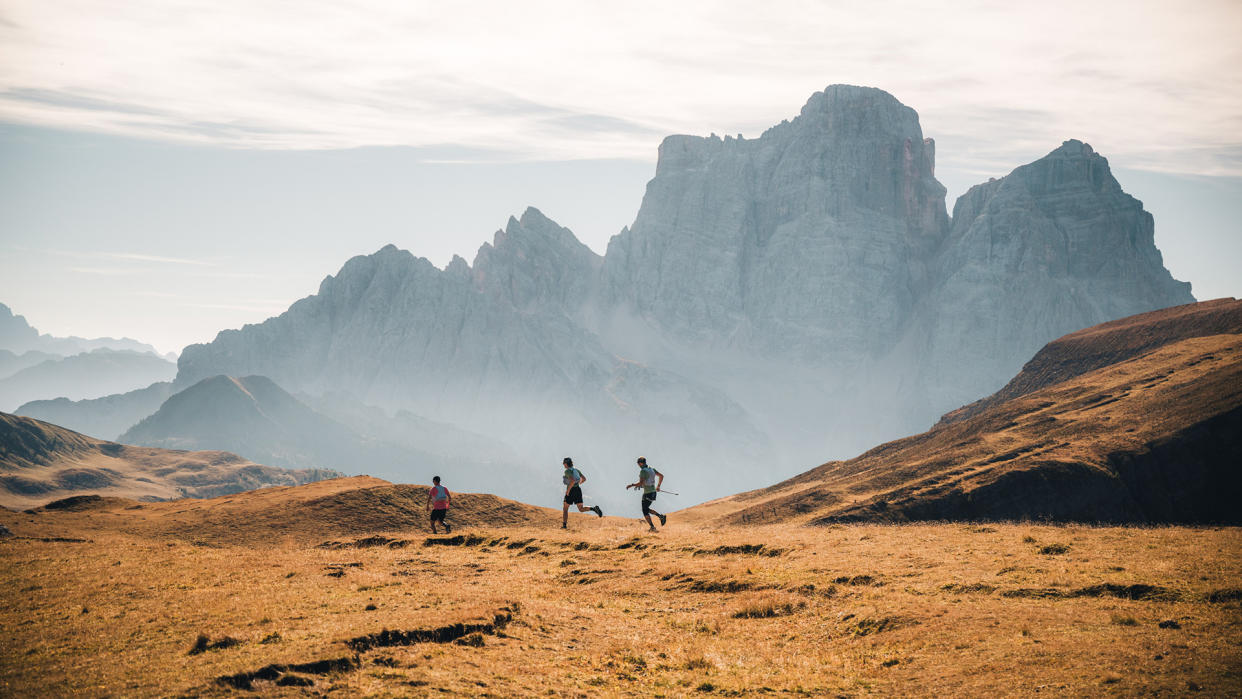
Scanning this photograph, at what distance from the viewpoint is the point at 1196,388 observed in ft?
214

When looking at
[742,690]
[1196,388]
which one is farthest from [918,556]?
[1196,388]

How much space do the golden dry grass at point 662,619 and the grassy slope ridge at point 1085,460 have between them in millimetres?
26902

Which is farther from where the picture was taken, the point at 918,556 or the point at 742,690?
the point at 918,556

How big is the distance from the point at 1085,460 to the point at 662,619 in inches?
1866

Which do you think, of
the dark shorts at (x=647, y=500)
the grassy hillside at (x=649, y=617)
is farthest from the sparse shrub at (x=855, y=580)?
the dark shorts at (x=647, y=500)

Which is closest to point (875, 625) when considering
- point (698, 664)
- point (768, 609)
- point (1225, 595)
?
point (768, 609)

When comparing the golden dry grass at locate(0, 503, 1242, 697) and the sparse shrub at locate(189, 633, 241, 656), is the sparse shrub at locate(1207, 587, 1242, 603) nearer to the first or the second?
the golden dry grass at locate(0, 503, 1242, 697)

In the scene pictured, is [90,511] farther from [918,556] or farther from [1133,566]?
[1133,566]

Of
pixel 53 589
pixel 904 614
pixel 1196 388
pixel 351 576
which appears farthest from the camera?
pixel 1196 388

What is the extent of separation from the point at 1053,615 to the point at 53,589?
29.3 m

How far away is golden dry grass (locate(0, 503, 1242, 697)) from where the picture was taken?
1770 centimetres

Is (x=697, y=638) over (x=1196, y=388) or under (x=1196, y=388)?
under

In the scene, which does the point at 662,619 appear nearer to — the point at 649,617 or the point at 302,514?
the point at 649,617

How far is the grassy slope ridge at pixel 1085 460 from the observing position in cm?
5762
